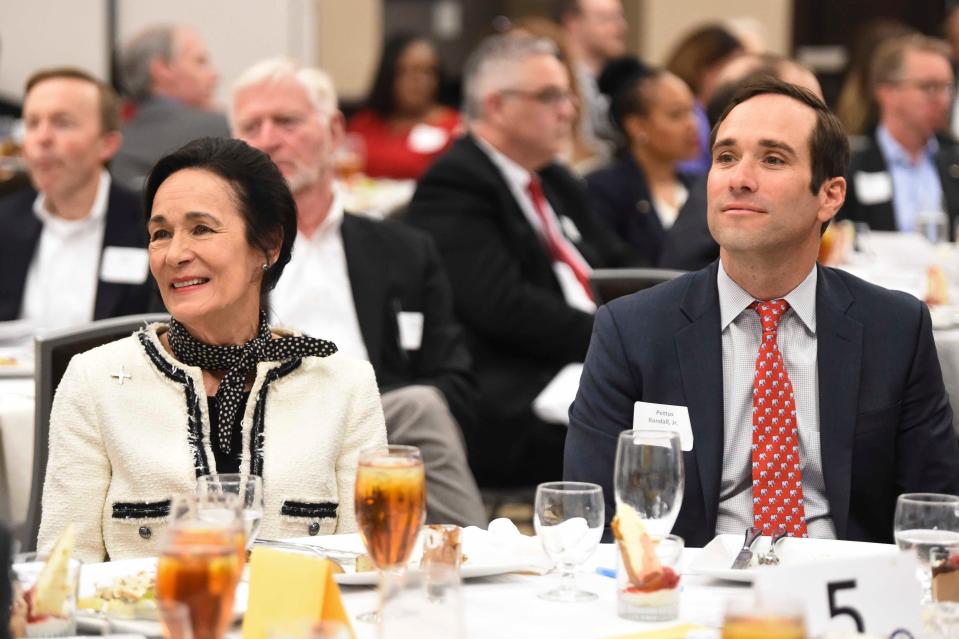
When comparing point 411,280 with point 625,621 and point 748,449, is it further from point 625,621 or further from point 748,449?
point 625,621

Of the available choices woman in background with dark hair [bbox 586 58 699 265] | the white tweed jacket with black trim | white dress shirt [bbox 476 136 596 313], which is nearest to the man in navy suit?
Result: the white tweed jacket with black trim

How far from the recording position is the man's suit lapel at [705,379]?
250 centimetres

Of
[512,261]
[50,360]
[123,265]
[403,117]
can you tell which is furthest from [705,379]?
[403,117]

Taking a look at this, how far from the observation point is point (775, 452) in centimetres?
250

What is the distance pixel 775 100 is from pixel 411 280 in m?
1.46

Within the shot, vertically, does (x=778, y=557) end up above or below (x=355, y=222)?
below

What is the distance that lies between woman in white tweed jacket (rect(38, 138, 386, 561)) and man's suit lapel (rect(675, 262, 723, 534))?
55 cm

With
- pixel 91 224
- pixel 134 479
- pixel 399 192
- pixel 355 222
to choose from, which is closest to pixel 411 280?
pixel 355 222

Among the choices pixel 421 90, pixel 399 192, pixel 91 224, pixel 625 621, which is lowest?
pixel 625 621

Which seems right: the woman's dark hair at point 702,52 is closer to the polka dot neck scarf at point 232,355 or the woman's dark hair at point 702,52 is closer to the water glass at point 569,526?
the polka dot neck scarf at point 232,355

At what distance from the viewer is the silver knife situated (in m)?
1.94

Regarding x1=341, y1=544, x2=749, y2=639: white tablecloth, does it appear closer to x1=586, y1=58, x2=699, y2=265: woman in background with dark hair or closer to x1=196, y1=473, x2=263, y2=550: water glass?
x1=196, y1=473, x2=263, y2=550: water glass

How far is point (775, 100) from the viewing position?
2.63 m

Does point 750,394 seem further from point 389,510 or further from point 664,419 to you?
point 389,510
